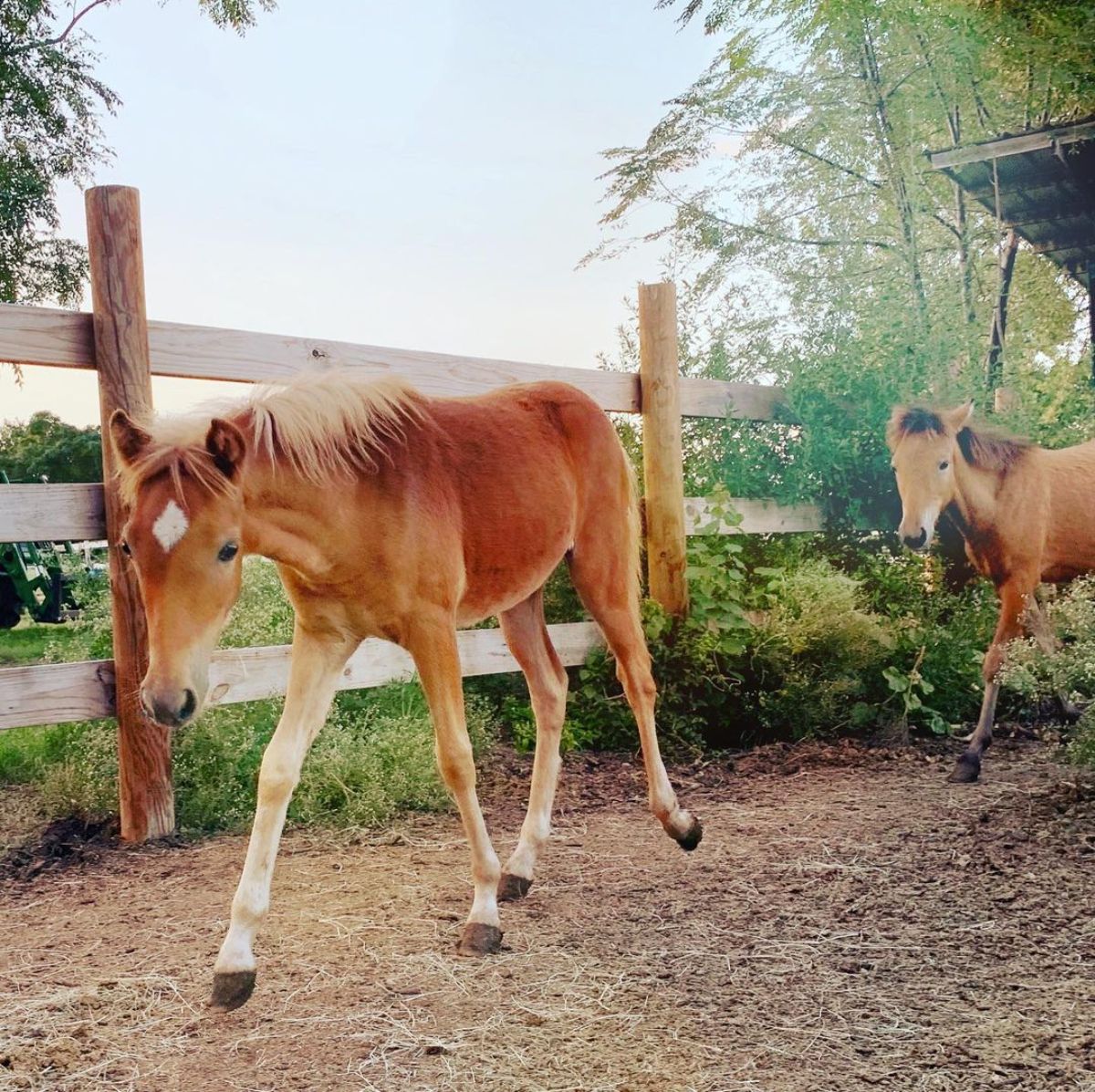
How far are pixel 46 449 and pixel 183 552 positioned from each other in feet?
17.8

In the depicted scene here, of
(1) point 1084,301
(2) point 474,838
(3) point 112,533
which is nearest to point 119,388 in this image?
(3) point 112,533

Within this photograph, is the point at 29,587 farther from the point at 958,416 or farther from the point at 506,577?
the point at 958,416

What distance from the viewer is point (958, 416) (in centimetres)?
496

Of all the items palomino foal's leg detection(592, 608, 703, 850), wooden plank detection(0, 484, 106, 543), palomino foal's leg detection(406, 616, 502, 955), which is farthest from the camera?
wooden plank detection(0, 484, 106, 543)

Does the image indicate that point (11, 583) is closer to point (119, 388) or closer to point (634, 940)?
point (119, 388)

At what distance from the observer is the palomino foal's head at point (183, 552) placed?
215cm

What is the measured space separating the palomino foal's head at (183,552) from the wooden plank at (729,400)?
400 cm

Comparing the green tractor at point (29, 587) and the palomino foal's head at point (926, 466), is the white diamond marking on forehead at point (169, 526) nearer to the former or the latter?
the palomino foal's head at point (926, 466)

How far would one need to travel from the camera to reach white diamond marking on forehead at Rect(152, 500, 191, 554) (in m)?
2.14

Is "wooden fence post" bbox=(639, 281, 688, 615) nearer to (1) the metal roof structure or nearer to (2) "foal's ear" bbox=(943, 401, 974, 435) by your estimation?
(2) "foal's ear" bbox=(943, 401, 974, 435)

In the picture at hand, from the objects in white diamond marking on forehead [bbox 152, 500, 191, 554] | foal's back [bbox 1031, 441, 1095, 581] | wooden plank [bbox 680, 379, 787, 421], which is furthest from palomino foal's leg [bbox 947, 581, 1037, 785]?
white diamond marking on forehead [bbox 152, 500, 191, 554]

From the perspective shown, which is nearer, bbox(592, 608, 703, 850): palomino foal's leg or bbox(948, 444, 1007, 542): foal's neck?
bbox(592, 608, 703, 850): palomino foal's leg

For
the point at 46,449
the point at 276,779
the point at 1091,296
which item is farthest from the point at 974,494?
the point at 46,449

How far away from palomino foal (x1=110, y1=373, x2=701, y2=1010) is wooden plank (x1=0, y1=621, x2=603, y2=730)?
1227 mm
